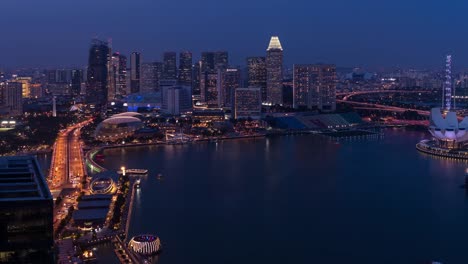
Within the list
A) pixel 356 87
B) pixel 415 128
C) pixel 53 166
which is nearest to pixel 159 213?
pixel 53 166

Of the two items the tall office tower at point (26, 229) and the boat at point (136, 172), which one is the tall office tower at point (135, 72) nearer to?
the boat at point (136, 172)

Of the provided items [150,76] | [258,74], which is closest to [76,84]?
[150,76]

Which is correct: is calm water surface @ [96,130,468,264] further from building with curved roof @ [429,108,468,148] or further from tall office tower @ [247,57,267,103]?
tall office tower @ [247,57,267,103]

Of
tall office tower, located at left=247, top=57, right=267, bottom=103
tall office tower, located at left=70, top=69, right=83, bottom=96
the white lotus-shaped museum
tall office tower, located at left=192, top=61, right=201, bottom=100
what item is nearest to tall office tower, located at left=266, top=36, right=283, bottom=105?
tall office tower, located at left=247, top=57, right=267, bottom=103

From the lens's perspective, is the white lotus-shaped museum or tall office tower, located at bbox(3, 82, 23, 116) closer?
the white lotus-shaped museum

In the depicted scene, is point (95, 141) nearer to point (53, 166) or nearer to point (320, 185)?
point (53, 166)

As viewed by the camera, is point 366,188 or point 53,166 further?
point 53,166

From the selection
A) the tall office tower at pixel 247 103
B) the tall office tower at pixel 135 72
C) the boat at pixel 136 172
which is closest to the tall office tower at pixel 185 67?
the tall office tower at pixel 135 72
